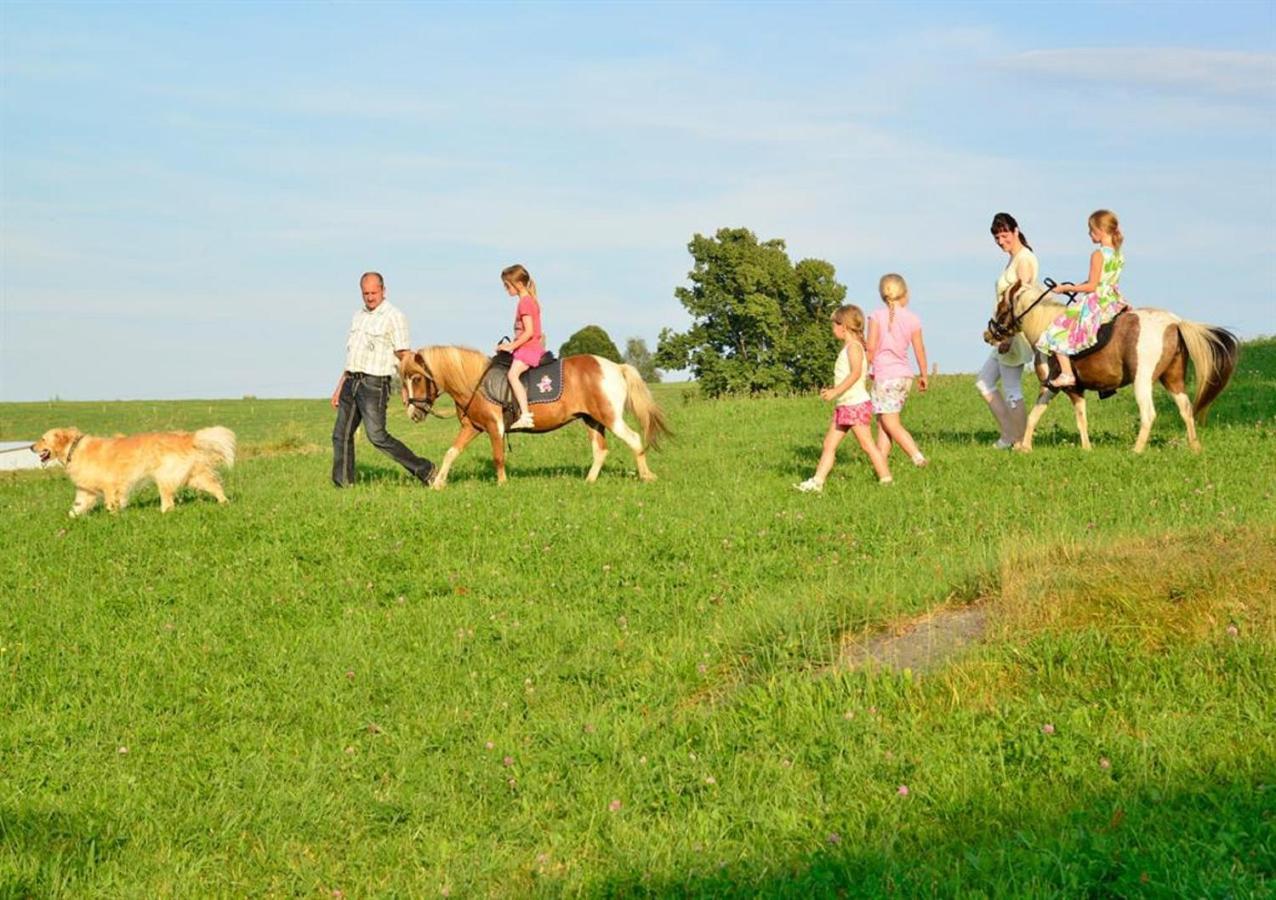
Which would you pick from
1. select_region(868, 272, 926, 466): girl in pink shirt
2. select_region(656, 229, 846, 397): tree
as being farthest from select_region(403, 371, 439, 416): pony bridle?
select_region(656, 229, 846, 397): tree

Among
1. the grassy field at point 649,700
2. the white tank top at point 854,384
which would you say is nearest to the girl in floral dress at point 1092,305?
the grassy field at point 649,700

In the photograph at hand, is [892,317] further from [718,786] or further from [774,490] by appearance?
[718,786]

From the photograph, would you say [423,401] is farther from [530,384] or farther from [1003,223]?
[1003,223]

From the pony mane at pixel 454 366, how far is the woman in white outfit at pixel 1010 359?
678 centimetres

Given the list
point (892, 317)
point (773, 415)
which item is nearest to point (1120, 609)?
point (892, 317)

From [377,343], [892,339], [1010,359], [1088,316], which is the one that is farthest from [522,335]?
[1088,316]

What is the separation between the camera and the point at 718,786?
6594 millimetres

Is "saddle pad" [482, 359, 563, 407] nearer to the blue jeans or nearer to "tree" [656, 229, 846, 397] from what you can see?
the blue jeans

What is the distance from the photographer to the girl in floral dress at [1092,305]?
15305 millimetres

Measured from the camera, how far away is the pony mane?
55.0 ft

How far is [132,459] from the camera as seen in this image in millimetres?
14594

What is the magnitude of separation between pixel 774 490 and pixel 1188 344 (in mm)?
5221

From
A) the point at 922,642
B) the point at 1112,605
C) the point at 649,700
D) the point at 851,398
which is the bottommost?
the point at 649,700

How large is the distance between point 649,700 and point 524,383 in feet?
29.2
